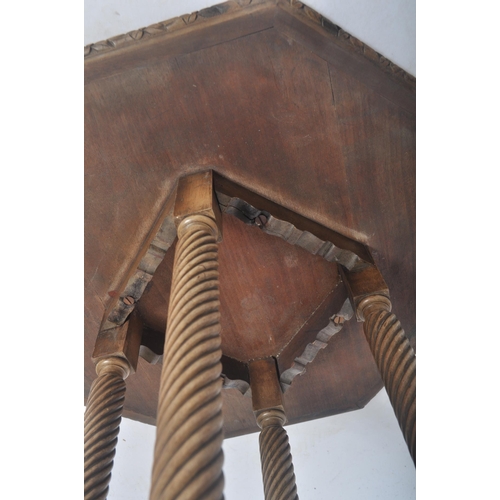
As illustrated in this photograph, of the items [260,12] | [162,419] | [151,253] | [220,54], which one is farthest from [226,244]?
[162,419]

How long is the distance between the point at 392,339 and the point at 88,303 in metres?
1.98

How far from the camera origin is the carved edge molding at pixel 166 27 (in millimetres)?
2668

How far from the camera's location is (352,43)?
2.82 metres

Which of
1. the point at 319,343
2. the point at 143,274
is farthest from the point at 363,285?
the point at 143,274

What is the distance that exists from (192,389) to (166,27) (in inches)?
69.8

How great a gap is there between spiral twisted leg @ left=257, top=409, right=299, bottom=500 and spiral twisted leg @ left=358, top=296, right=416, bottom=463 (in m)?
1.07

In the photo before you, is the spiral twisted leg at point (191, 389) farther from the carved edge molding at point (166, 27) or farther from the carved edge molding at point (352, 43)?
the carved edge molding at point (352, 43)

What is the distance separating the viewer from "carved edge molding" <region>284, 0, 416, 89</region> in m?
2.70

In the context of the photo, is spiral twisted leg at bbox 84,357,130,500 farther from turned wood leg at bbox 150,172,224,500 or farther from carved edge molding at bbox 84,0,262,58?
carved edge molding at bbox 84,0,262,58

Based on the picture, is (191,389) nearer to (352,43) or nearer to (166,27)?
(166,27)

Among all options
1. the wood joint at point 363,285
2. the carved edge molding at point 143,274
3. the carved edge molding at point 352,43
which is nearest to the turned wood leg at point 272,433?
the wood joint at point 363,285

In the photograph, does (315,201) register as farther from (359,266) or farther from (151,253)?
(151,253)

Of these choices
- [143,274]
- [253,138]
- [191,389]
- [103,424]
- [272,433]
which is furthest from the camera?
[272,433]

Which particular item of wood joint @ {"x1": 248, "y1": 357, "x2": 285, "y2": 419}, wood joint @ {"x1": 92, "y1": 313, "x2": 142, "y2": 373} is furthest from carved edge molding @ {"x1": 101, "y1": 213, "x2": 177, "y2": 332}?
wood joint @ {"x1": 248, "y1": 357, "x2": 285, "y2": 419}
